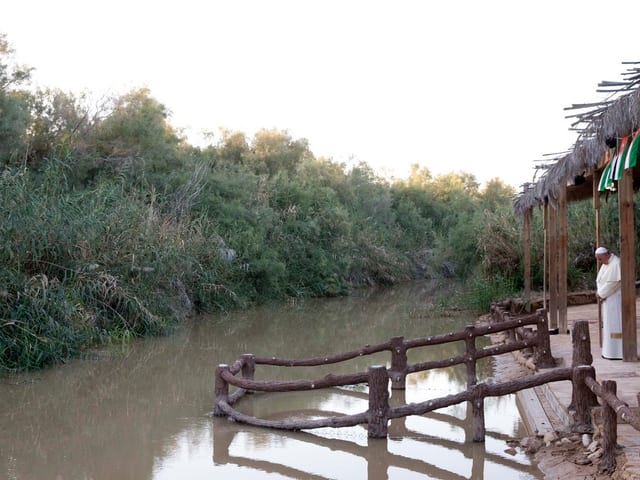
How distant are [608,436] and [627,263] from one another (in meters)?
3.71

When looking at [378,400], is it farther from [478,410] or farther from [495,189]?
[495,189]

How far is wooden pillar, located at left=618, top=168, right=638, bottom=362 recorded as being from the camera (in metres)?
8.80

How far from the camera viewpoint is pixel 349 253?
3475 centimetres

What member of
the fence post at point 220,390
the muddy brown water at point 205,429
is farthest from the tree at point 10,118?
the fence post at point 220,390

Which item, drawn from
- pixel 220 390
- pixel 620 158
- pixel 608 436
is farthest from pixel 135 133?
pixel 608 436

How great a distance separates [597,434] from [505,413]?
2.81 m

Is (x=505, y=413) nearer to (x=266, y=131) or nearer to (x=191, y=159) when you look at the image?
(x=191, y=159)

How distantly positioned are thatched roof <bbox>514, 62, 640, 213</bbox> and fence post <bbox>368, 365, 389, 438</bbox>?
11.8ft

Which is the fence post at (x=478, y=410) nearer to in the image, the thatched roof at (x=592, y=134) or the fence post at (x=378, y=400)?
the fence post at (x=378, y=400)

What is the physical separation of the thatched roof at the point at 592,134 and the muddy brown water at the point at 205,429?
10.3 ft

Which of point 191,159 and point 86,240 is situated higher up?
point 191,159

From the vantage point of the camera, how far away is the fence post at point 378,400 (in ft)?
23.7

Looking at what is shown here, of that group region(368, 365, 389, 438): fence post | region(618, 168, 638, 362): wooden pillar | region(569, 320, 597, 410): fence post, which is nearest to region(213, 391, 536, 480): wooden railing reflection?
region(368, 365, 389, 438): fence post

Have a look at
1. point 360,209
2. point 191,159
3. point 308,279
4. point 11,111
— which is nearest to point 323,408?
point 11,111
